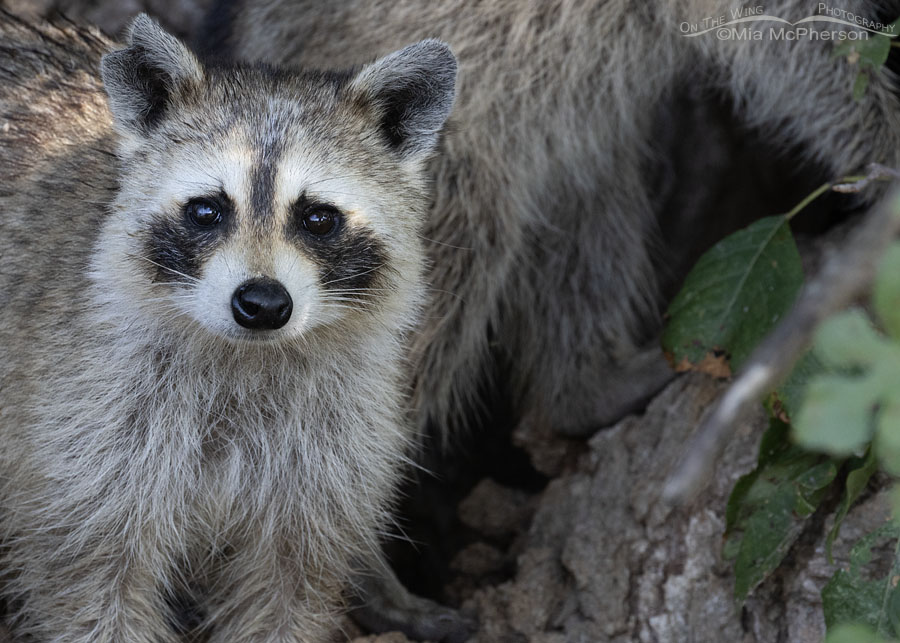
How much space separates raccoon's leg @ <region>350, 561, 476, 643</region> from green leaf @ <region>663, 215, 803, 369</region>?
107 centimetres

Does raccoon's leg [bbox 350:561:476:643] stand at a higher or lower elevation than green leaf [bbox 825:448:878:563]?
lower

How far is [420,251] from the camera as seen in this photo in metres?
2.75

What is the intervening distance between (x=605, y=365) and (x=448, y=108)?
5.30ft

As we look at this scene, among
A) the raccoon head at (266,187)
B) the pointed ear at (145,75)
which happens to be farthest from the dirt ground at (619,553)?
the pointed ear at (145,75)

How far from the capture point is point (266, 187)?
7.80 ft

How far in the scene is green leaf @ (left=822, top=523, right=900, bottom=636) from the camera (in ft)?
7.72

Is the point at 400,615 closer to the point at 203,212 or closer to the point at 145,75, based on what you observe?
the point at 203,212

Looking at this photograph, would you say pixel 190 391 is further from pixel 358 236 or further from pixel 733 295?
pixel 733 295

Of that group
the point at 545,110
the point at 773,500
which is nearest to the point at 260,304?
the point at 773,500

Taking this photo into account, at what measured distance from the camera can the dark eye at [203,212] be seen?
2385mm

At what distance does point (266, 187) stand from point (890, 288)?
140 cm

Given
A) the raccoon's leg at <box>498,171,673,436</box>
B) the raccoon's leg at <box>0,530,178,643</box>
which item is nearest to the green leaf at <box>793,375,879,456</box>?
the raccoon's leg at <box>0,530,178,643</box>

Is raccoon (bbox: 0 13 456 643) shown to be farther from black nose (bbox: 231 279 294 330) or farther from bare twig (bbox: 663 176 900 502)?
bare twig (bbox: 663 176 900 502)

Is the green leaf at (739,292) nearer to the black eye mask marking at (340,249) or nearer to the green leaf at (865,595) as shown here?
the green leaf at (865,595)
